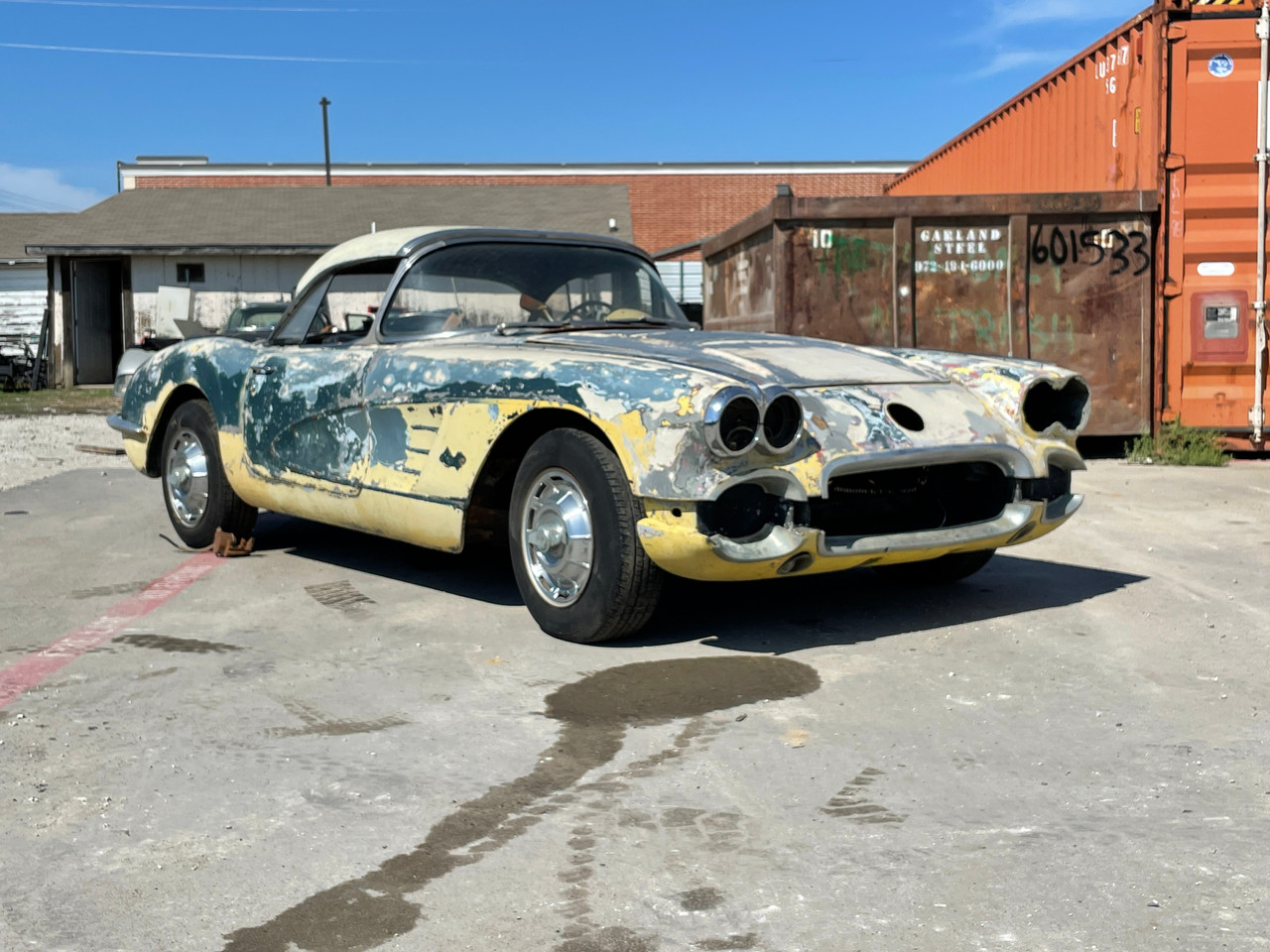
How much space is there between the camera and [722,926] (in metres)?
2.53

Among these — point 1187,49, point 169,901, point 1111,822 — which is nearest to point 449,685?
point 169,901

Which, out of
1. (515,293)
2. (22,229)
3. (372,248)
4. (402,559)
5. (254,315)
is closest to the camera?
(515,293)

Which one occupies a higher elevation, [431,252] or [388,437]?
[431,252]

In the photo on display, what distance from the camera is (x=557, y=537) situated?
4.70 metres

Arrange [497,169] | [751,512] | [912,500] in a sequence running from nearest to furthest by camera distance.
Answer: [751,512] → [912,500] → [497,169]

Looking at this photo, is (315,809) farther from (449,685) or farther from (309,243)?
(309,243)

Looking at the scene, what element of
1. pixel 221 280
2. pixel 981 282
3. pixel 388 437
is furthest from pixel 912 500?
pixel 221 280

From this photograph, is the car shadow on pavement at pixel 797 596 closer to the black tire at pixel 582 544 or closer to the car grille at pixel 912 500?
the black tire at pixel 582 544

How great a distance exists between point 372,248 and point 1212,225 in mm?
7372

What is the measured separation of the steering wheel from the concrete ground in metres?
1.20

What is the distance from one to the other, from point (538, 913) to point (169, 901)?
717 millimetres

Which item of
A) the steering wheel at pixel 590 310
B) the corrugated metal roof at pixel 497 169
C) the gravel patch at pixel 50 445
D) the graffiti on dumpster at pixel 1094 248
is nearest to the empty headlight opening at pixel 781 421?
the steering wheel at pixel 590 310

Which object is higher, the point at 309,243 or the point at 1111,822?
the point at 309,243

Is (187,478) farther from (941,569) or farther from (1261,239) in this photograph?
(1261,239)
